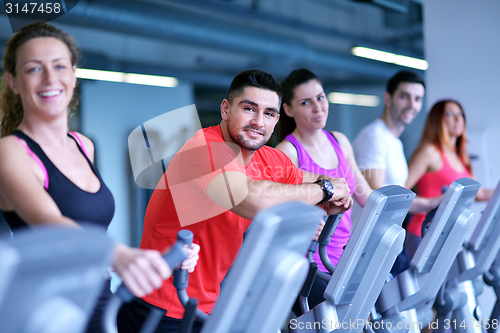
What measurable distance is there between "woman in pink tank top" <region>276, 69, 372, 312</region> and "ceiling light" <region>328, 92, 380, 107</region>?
869 cm

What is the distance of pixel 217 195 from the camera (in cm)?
146

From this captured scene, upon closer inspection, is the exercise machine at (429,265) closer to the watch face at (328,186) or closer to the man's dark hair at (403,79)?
the watch face at (328,186)

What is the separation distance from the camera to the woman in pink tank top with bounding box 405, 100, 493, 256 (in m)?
2.96

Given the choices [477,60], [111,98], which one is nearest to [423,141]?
[477,60]

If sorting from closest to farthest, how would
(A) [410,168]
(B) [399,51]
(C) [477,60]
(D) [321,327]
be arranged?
(D) [321,327] < (A) [410,168] < (C) [477,60] < (B) [399,51]

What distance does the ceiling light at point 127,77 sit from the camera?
5754 millimetres

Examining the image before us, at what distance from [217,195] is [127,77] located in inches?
195

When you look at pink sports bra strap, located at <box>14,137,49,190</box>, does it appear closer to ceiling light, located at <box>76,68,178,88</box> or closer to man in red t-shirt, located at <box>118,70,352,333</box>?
man in red t-shirt, located at <box>118,70,352,333</box>

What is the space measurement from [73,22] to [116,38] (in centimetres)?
307

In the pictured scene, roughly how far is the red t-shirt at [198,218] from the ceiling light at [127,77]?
13.9ft

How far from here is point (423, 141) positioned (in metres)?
3.12

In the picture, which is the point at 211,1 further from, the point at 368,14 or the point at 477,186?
the point at 368,14

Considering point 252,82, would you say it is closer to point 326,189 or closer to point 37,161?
point 326,189

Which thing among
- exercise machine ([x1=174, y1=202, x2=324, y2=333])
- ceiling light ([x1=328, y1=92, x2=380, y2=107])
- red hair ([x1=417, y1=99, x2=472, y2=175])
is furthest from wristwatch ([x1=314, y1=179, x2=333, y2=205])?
ceiling light ([x1=328, y1=92, x2=380, y2=107])
